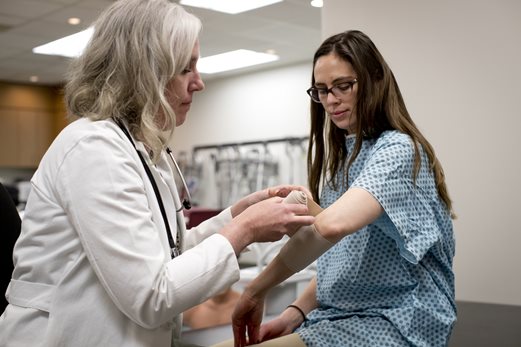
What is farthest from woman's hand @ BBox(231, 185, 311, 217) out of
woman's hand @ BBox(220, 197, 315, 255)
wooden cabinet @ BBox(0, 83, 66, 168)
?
wooden cabinet @ BBox(0, 83, 66, 168)

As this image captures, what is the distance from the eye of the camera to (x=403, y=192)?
4.48ft

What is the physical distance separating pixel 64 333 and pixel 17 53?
7792 millimetres

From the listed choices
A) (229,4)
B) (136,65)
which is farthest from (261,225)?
(229,4)

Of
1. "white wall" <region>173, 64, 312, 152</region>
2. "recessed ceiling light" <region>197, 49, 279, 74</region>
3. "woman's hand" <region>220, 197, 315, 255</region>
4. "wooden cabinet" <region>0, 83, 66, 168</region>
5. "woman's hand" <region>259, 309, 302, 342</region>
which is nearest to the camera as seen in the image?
"woman's hand" <region>220, 197, 315, 255</region>

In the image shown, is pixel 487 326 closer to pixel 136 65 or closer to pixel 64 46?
pixel 136 65

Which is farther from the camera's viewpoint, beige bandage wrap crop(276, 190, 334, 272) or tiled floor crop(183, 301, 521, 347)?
tiled floor crop(183, 301, 521, 347)

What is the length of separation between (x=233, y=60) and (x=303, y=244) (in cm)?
716

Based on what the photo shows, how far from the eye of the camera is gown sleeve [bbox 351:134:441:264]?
133 cm

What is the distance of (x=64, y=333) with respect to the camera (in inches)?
44.7

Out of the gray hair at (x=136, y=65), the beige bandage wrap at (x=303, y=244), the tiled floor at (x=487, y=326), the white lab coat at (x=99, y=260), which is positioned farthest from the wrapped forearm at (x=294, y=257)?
the tiled floor at (x=487, y=326)

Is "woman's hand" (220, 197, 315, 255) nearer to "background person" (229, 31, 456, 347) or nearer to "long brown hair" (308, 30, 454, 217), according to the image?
"background person" (229, 31, 456, 347)

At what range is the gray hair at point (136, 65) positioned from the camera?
48.8 inches

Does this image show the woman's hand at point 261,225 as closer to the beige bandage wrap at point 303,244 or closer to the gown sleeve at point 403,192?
the beige bandage wrap at point 303,244

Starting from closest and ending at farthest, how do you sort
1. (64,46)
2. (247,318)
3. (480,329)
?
(247,318) < (480,329) < (64,46)
